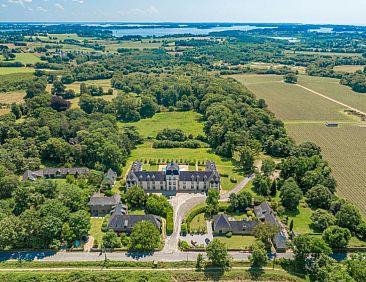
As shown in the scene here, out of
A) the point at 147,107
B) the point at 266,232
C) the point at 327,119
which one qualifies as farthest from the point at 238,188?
the point at 327,119

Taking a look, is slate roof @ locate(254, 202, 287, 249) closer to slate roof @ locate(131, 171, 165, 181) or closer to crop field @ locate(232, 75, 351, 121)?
slate roof @ locate(131, 171, 165, 181)

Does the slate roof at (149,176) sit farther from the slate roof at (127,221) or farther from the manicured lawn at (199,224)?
the slate roof at (127,221)

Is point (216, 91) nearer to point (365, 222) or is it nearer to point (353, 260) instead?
point (365, 222)

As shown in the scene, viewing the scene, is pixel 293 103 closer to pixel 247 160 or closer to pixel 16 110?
pixel 247 160

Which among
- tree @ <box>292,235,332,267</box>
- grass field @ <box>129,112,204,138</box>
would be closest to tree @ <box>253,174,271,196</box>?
tree @ <box>292,235,332,267</box>

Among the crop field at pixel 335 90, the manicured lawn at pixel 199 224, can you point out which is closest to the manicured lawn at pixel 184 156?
the manicured lawn at pixel 199 224

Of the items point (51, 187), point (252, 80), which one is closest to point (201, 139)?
point (51, 187)
